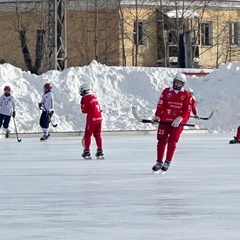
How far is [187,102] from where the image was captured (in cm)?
1670

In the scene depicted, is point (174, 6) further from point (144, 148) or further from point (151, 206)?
point (151, 206)

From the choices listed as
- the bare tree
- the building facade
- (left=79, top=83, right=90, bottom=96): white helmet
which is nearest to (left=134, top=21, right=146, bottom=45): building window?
the building facade

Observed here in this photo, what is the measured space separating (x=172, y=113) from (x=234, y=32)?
43521mm

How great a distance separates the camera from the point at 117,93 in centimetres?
Answer: 3659

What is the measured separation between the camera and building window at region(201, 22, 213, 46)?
5941 centimetres

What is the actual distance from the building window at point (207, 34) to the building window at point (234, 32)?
114cm

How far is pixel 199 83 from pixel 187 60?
3.78m

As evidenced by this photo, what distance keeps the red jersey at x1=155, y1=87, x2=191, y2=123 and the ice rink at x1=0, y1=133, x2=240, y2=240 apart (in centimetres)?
84

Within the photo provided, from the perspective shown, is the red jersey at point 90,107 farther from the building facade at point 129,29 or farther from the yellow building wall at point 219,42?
the yellow building wall at point 219,42

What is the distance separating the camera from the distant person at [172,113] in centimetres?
1662

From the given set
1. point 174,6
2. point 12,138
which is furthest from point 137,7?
point 12,138

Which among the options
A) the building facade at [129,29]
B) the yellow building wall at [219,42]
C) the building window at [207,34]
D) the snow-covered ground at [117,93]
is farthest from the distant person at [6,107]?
the building window at [207,34]

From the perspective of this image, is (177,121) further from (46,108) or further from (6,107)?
(6,107)

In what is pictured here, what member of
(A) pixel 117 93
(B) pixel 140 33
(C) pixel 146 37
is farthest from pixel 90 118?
(C) pixel 146 37
